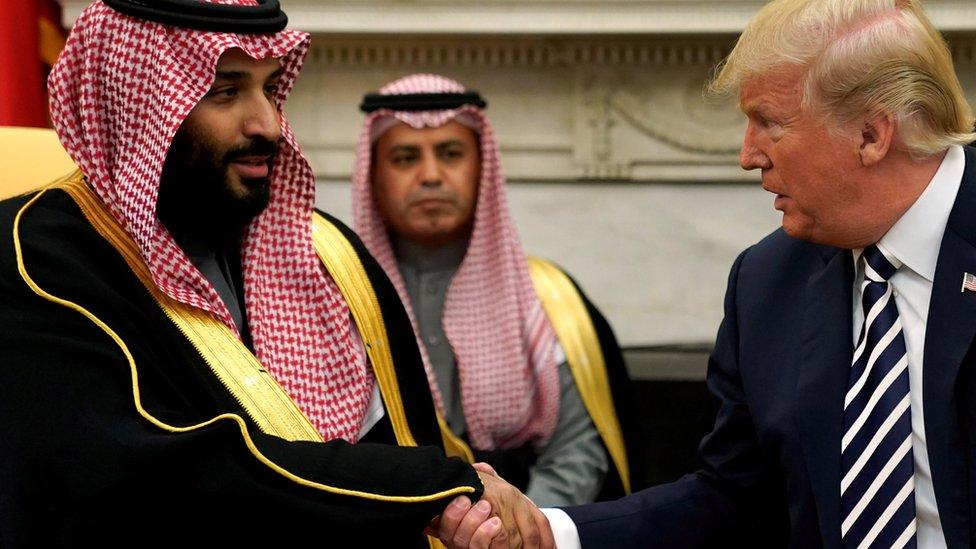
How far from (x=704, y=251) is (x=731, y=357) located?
2.39 metres

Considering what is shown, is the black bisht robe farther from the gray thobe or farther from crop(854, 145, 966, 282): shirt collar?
the gray thobe

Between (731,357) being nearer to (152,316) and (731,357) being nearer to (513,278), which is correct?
(152,316)

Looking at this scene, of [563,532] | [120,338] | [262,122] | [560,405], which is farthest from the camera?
[560,405]

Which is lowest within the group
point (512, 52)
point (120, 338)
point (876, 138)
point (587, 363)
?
point (587, 363)

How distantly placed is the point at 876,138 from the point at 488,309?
2071 millimetres

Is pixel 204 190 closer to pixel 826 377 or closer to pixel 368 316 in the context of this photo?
pixel 368 316

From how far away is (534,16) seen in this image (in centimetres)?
509

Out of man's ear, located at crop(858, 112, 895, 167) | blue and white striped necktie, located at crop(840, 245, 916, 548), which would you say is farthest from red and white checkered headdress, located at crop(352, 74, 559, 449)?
man's ear, located at crop(858, 112, 895, 167)

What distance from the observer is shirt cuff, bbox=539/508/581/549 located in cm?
313

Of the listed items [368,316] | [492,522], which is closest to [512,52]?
[368,316]

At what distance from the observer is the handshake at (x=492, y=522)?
289 centimetres

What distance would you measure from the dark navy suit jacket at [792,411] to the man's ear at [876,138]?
0.52ft

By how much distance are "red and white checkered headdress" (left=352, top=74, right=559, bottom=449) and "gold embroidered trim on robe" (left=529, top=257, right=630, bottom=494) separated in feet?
0.14

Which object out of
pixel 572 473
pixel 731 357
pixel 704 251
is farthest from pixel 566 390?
pixel 731 357
